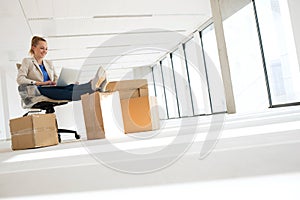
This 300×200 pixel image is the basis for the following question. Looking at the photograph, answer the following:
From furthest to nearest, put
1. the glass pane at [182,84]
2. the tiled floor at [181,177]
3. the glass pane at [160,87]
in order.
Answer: the glass pane at [160,87] < the glass pane at [182,84] < the tiled floor at [181,177]

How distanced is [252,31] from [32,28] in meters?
4.27

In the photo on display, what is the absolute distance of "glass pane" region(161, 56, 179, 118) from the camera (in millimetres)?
→ 9602

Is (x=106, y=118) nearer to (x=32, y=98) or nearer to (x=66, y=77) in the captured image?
(x=66, y=77)

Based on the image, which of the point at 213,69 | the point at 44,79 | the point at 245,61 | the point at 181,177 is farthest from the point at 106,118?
the point at 213,69

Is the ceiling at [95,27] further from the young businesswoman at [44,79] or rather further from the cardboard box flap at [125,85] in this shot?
the cardboard box flap at [125,85]

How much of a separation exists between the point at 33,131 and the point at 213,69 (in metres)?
5.24

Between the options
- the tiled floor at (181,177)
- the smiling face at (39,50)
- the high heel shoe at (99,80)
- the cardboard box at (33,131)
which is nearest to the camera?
the tiled floor at (181,177)

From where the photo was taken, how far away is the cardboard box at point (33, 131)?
255cm

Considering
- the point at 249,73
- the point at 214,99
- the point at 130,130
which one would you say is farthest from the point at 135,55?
the point at 130,130

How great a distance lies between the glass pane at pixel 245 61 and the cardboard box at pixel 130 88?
2.18 metres

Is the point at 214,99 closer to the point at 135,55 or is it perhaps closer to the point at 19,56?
the point at 135,55

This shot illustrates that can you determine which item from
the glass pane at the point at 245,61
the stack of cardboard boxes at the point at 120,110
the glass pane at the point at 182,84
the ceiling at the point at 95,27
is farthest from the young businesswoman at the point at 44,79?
the glass pane at the point at 182,84

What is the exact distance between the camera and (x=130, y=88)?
3359 millimetres

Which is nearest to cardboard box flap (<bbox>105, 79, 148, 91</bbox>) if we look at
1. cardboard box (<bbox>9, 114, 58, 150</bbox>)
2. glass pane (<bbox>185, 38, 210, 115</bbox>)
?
cardboard box (<bbox>9, 114, 58, 150</bbox>)
